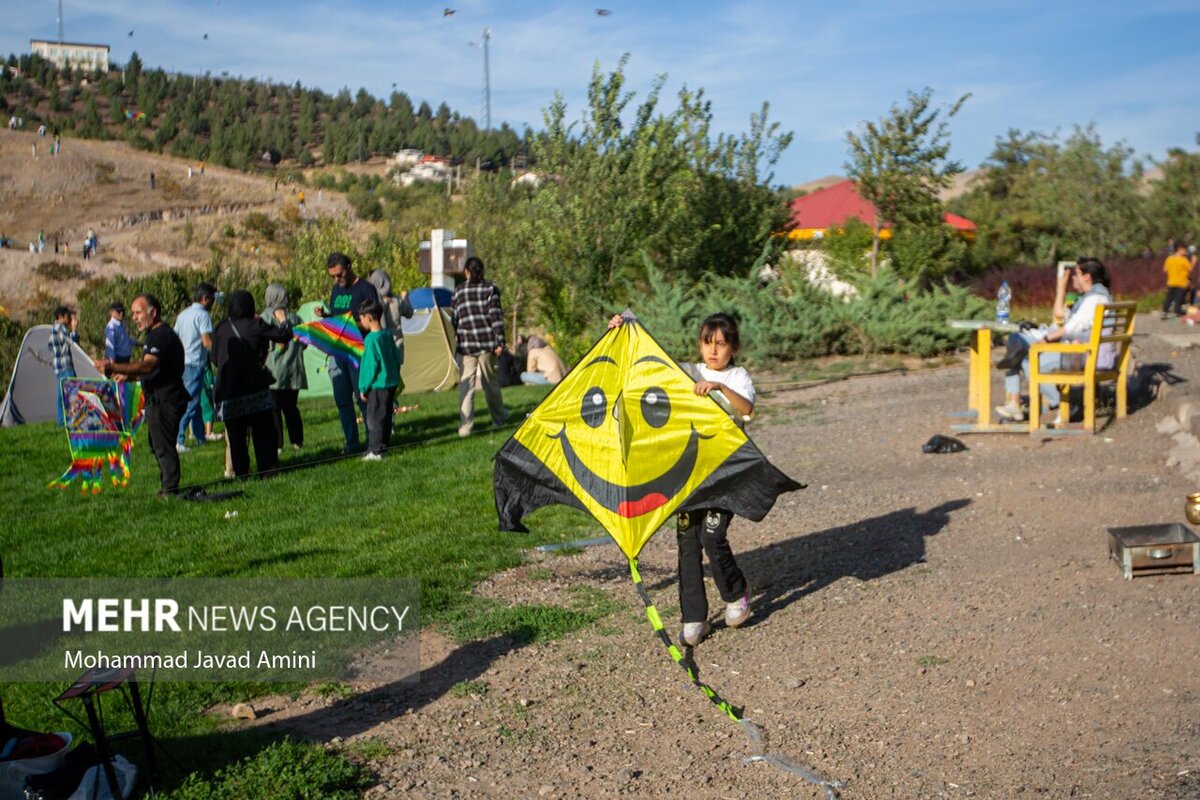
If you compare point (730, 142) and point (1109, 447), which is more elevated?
point (730, 142)

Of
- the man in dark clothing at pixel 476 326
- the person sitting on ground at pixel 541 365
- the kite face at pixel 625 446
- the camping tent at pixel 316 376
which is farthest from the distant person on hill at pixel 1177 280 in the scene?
the kite face at pixel 625 446

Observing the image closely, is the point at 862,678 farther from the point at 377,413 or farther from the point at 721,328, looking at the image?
the point at 377,413

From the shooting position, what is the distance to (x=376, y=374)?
1252 cm

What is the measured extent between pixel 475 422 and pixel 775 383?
4.62m

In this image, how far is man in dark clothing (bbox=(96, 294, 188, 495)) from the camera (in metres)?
10.3

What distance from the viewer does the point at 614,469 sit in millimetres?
6668

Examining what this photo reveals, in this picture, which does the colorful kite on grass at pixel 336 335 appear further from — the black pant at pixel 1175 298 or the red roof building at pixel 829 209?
the red roof building at pixel 829 209

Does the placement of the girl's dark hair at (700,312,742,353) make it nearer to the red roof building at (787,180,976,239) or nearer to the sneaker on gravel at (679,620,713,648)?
the sneaker on gravel at (679,620,713,648)

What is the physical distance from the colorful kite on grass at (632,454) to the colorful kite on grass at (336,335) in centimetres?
683

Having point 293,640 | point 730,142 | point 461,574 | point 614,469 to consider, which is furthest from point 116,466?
point 730,142

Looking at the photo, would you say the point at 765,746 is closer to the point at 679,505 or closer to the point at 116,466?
the point at 679,505

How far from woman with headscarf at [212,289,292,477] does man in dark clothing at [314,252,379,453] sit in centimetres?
150

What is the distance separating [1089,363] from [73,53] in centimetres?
11332

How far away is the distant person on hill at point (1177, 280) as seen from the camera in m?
24.2
